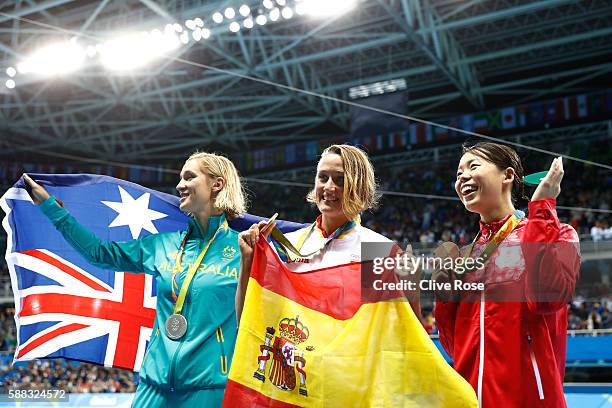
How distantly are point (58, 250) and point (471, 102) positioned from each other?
1582 centimetres

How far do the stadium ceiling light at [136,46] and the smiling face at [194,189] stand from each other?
11019 millimetres

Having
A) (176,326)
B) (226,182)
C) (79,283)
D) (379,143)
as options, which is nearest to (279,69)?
(379,143)

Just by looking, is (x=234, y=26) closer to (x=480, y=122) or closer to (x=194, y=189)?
(x=480, y=122)

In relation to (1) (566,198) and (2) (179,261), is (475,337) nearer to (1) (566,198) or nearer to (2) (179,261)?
(2) (179,261)

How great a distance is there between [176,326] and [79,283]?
1187mm

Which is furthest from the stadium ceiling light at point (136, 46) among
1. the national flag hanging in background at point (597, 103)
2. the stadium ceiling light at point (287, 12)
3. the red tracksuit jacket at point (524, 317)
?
the red tracksuit jacket at point (524, 317)

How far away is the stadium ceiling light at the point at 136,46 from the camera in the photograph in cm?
1298

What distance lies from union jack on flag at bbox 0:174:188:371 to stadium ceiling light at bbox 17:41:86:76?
11.0 meters

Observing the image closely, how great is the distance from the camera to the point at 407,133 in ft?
60.5

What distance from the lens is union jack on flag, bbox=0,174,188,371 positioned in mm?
3145

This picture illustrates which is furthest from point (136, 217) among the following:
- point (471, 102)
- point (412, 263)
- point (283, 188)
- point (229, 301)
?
point (283, 188)

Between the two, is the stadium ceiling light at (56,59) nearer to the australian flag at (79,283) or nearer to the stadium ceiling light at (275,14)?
the stadium ceiling light at (275,14)

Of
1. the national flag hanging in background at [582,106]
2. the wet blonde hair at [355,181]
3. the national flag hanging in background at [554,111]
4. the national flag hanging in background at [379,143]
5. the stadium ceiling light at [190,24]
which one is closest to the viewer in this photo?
the wet blonde hair at [355,181]

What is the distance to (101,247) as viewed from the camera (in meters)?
2.58
